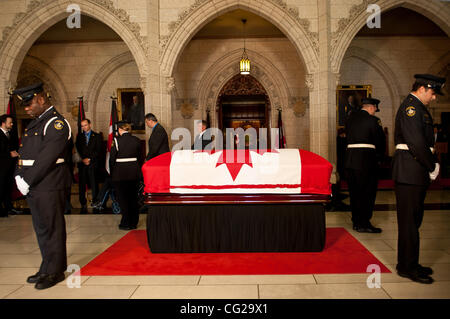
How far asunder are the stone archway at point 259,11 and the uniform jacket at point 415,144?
449 cm

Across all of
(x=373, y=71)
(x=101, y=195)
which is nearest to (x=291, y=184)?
(x=101, y=195)

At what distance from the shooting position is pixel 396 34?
10234mm

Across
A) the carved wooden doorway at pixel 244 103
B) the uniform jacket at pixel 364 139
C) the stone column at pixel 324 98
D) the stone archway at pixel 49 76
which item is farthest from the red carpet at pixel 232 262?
the stone archway at pixel 49 76

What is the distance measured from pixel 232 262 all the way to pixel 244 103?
8.29m

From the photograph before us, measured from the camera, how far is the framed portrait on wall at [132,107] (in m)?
10.5

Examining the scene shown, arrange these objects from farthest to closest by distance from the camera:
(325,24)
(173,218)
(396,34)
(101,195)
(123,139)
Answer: (396,34)
(325,24)
(101,195)
(123,139)
(173,218)

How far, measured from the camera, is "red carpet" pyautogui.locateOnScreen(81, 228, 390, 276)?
3.16m

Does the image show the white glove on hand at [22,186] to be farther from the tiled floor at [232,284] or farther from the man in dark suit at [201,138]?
the man in dark suit at [201,138]

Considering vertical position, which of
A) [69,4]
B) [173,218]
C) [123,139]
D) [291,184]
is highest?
[69,4]

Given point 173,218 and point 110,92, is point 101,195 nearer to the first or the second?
Result: point 173,218

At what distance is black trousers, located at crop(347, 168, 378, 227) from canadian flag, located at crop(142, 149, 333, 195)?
1.22m

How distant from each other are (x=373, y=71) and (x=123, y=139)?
28.0 feet

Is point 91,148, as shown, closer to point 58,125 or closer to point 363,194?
point 58,125
